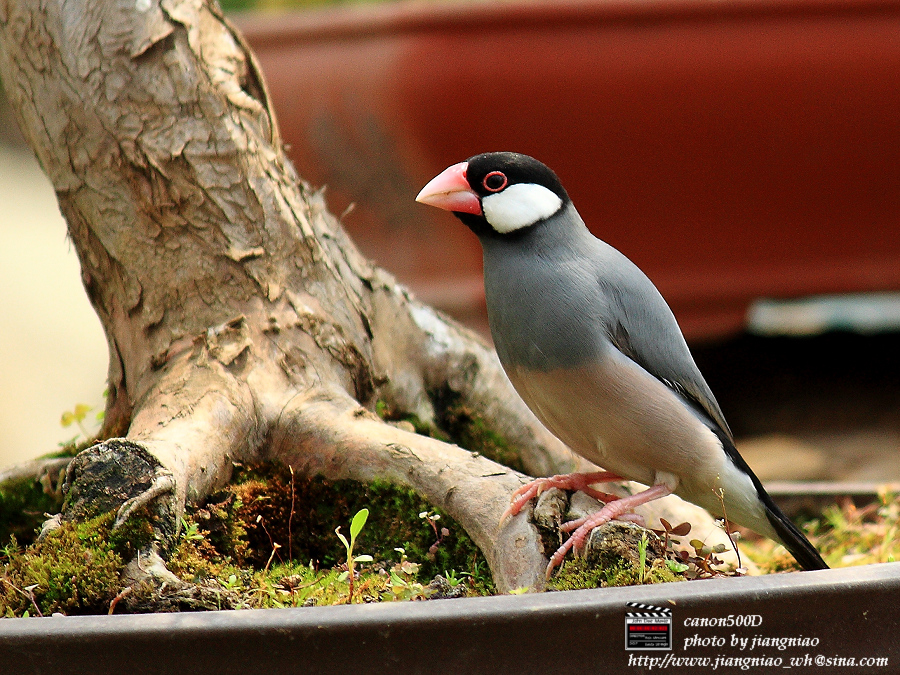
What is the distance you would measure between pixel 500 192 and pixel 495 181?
0.03 metres

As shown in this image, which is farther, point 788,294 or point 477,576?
point 788,294

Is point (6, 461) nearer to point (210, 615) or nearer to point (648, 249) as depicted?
point (648, 249)

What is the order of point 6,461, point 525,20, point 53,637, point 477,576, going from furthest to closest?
1. point 6,461
2. point 525,20
3. point 477,576
4. point 53,637

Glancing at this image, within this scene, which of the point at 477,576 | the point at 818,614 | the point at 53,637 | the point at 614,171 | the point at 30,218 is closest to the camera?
the point at 53,637

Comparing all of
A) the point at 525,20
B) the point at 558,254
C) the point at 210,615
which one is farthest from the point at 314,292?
the point at 525,20

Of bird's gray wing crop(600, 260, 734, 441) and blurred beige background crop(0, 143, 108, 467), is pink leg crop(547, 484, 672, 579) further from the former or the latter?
blurred beige background crop(0, 143, 108, 467)

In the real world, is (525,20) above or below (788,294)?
above

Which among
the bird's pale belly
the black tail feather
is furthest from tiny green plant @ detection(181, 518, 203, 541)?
the black tail feather

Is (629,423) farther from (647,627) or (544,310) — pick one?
(647,627)

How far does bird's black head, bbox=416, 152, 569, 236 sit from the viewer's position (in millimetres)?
2203

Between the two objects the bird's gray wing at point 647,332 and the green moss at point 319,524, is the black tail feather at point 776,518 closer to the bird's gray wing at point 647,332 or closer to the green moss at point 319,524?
the bird's gray wing at point 647,332

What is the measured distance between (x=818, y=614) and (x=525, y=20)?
11.7 ft

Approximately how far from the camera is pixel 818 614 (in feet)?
4.91

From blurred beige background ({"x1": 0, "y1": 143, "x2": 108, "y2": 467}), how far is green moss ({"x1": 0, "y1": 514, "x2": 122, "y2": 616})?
3.54 meters
